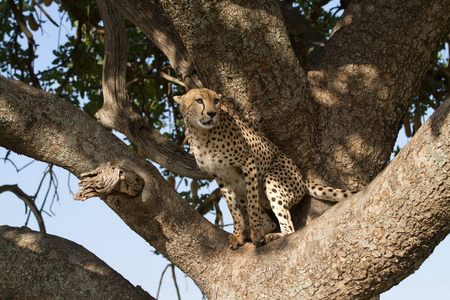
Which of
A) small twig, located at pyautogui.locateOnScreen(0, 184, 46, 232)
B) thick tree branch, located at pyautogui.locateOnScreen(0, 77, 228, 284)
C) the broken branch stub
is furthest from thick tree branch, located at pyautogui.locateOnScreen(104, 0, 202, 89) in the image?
small twig, located at pyautogui.locateOnScreen(0, 184, 46, 232)

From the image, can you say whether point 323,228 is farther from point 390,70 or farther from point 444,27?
point 444,27

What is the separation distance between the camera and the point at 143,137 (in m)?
5.43

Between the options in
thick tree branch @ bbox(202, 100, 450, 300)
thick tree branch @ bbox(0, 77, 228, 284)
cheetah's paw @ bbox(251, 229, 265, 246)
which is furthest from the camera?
cheetah's paw @ bbox(251, 229, 265, 246)

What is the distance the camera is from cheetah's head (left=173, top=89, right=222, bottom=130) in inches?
180

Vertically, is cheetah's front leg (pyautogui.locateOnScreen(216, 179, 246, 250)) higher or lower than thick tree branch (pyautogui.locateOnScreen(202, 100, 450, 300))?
higher

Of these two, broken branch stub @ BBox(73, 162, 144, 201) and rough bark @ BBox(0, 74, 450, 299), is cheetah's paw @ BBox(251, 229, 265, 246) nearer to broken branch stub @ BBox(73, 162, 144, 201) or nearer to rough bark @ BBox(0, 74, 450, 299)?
rough bark @ BBox(0, 74, 450, 299)

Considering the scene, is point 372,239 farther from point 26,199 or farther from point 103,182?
point 26,199

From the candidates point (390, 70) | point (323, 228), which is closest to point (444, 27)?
point (390, 70)

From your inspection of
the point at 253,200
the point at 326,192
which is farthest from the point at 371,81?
the point at 253,200

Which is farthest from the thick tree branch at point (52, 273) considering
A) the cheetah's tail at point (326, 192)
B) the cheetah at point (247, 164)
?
the cheetah's tail at point (326, 192)

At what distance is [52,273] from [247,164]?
5.84 feet

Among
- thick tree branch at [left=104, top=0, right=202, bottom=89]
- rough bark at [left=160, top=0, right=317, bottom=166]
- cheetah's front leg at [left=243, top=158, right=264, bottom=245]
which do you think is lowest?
cheetah's front leg at [left=243, top=158, right=264, bottom=245]

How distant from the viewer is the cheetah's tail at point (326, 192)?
4699 mm

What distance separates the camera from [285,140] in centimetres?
502
